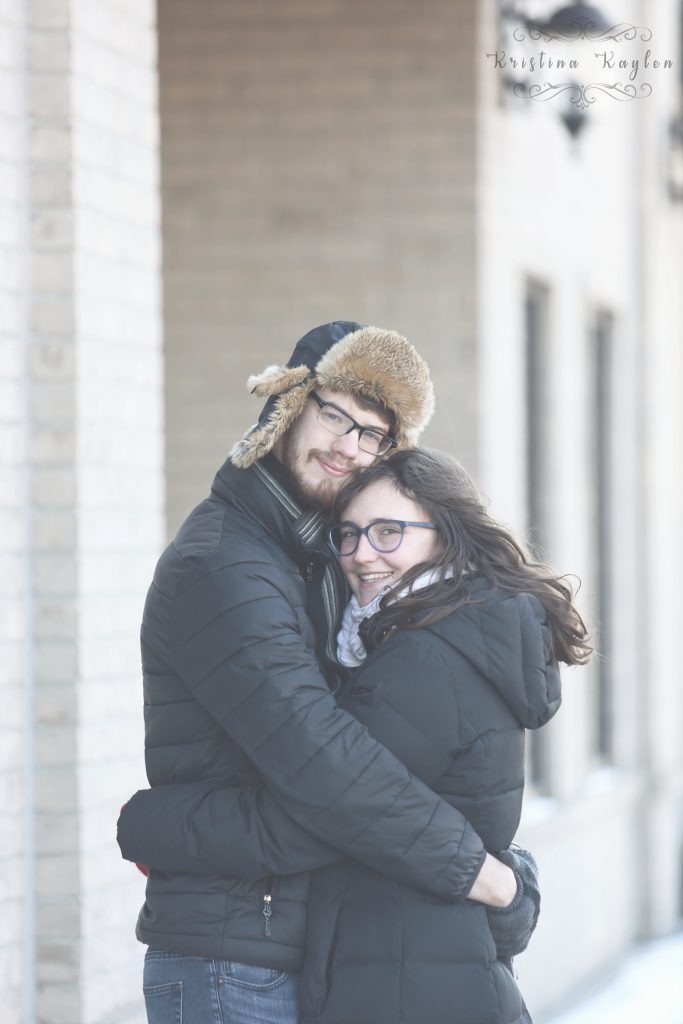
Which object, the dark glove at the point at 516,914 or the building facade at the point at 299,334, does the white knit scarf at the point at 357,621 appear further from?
the building facade at the point at 299,334

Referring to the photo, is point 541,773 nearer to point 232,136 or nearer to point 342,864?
point 232,136

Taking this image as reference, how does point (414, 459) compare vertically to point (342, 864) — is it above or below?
above

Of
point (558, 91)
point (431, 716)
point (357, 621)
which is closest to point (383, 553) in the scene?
point (357, 621)

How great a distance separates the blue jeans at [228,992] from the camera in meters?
3.08

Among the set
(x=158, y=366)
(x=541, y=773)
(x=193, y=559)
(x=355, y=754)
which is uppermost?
(x=158, y=366)

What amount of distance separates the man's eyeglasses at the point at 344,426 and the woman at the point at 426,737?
190 mm

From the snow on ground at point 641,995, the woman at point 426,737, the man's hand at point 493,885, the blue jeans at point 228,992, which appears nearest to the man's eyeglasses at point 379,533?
the woman at point 426,737

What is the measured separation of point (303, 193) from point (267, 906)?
478 cm

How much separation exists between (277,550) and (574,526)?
608 centimetres

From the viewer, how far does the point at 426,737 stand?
2.99 metres

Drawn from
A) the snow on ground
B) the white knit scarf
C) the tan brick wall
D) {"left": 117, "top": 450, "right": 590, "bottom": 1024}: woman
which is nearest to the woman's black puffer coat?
{"left": 117, "top": 450, "right": 590, "bottom": 1024}: woman

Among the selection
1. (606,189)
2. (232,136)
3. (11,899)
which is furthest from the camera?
(606,189)

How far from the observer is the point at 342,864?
309 centimetres

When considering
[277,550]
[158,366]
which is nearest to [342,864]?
[277,550]
